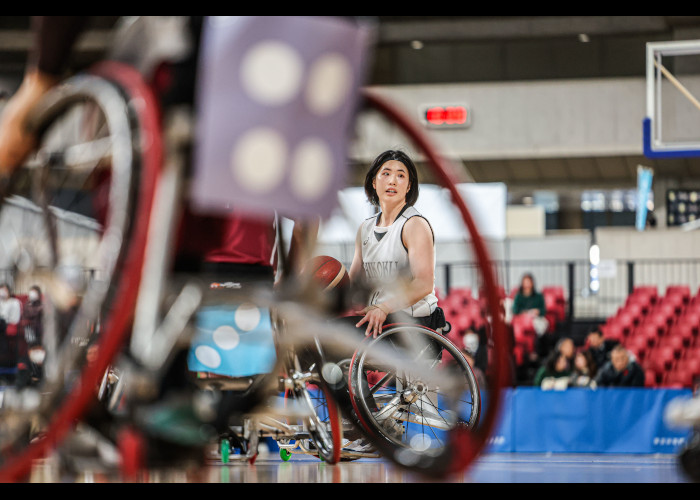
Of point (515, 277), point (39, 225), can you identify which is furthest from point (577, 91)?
point (39, 225)

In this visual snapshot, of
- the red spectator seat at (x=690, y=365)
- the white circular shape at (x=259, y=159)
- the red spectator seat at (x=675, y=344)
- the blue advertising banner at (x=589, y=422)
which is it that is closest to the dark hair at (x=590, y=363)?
the blue advertising banner at (x=589, y=422)

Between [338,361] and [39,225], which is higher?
[39,225]

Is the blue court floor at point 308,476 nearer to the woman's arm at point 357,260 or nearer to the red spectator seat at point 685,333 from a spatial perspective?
the woman's arm at point 357,260

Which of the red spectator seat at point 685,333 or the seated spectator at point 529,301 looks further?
the red spectator seat at point 685,333

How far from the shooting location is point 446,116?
14.9 meters

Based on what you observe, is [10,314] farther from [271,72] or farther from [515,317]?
[515,317]

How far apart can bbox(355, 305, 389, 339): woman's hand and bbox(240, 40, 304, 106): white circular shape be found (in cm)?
93

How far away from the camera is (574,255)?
43.2 feet

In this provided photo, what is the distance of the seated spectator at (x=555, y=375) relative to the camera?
8.70 metres

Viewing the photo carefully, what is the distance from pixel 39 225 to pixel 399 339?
3.46ft

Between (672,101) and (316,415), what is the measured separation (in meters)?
8.38

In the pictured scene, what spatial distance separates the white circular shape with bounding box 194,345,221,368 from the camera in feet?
9.83

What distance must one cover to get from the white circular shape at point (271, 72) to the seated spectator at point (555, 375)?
24.1 feet
